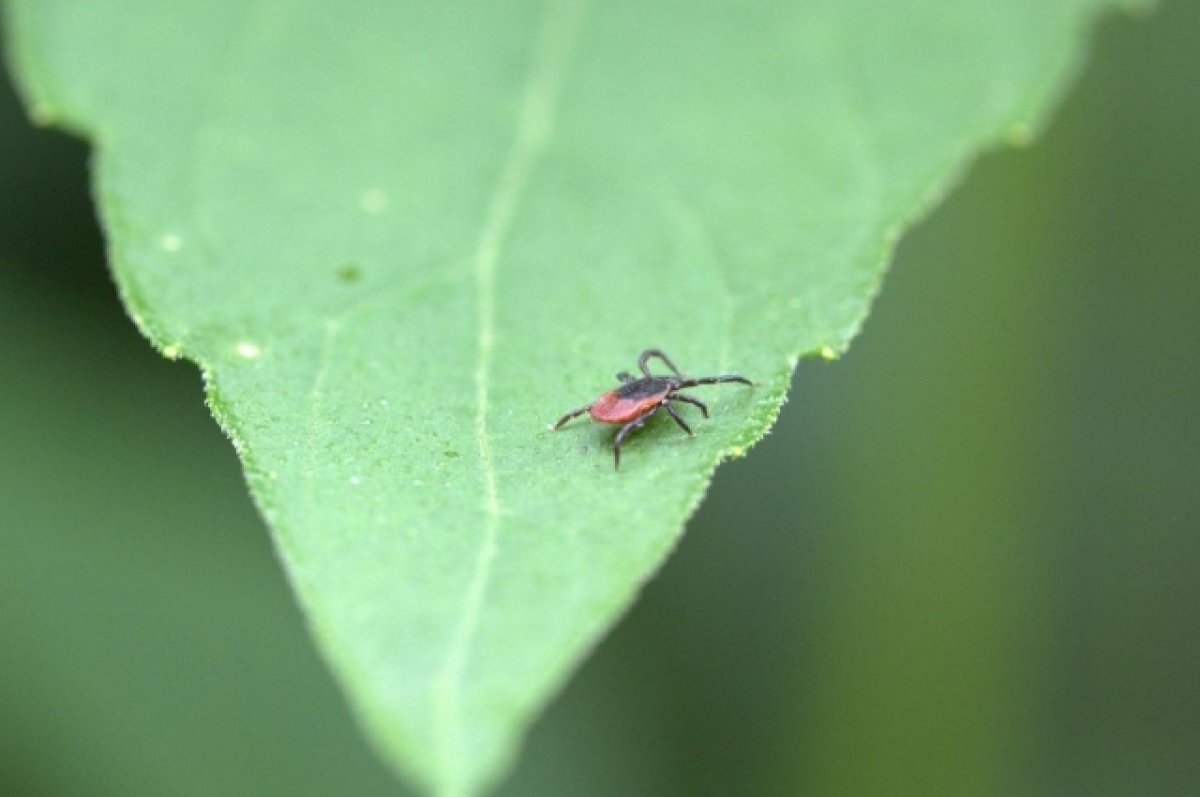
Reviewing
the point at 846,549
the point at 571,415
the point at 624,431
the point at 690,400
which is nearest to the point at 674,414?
the point at 690,400

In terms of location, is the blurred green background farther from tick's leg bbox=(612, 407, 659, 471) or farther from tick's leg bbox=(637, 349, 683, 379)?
tick's leg bbox=(612, 407, 659, 471)

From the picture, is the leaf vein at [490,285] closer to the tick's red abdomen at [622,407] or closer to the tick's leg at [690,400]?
the tick's red abdomen at [622,407]

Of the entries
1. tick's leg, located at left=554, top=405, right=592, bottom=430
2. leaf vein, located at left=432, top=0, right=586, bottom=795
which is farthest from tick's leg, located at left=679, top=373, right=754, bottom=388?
leaf vein, located at left=432, top=0, right=586, bottom=795

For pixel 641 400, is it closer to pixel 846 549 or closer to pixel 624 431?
pixel 624 431

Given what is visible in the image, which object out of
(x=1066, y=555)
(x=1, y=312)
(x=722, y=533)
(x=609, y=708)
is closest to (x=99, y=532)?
(x=1, y=312)

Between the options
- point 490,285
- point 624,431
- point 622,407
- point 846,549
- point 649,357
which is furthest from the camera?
point 846,549
